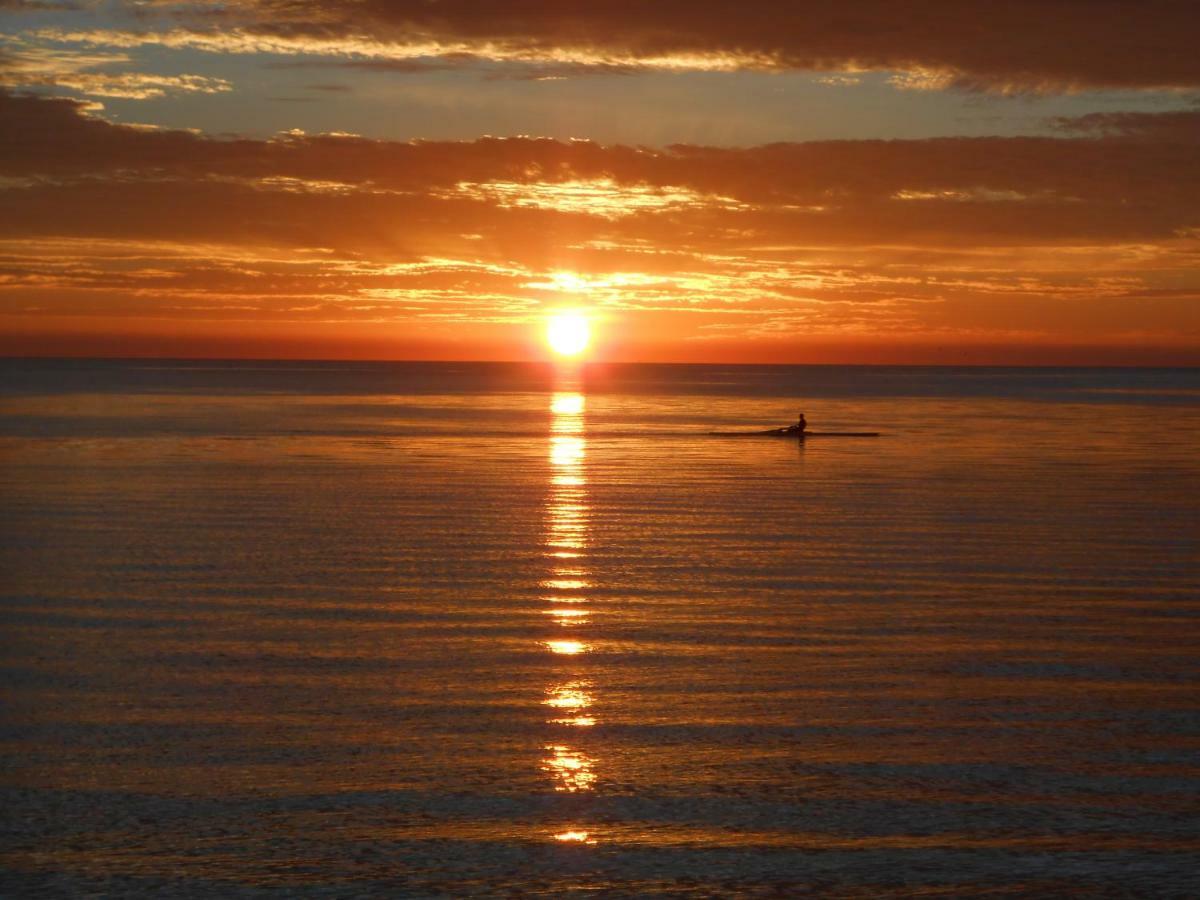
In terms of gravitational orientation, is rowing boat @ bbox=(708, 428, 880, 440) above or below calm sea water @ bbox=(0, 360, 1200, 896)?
above

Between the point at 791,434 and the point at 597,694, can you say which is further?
the point at 791,434

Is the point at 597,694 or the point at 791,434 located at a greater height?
the point at 791,434

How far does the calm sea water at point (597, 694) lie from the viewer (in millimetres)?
11648

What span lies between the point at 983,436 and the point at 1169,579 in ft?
145

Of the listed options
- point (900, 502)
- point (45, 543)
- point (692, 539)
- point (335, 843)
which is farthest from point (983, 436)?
point (335, 843)

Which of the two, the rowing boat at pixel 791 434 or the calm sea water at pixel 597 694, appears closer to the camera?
the calm sea water at pixel 597 694

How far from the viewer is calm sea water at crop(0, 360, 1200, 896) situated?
1165 centimetres

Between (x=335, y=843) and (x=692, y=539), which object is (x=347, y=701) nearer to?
(x=335, y=843)

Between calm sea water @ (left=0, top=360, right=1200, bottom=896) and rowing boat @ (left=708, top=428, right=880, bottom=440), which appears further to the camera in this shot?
rowing boat @ (left=708, top=428, right=880, bottom=440)

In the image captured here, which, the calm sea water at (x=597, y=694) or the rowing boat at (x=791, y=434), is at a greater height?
the rowing boat at (x=791, y=434)

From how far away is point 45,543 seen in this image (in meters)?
28.6

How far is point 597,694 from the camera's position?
16781mm

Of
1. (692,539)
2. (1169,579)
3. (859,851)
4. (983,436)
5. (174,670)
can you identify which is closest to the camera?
(859,851)

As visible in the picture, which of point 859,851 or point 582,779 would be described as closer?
point 859,851
